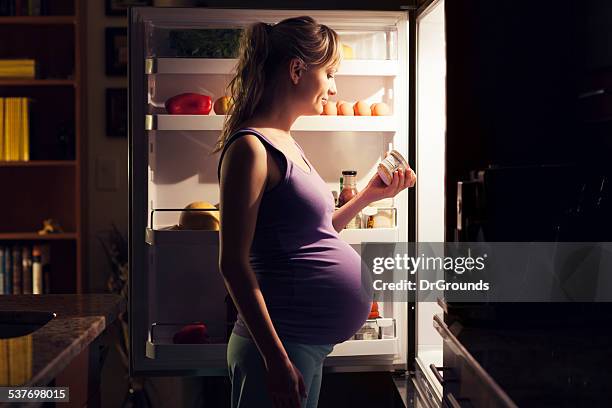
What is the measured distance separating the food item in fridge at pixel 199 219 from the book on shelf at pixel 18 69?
1156 mm

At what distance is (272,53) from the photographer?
1309 mm

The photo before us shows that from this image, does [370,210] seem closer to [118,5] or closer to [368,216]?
[368,216]

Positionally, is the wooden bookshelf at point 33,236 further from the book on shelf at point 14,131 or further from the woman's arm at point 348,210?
the woman's arm at point 348,210

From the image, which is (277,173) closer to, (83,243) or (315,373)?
(315,373)

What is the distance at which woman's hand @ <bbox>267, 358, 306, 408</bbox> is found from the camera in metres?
1.16

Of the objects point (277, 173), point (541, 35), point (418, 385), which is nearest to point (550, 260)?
point (541, 35)

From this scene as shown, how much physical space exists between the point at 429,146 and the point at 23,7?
1.77 metres

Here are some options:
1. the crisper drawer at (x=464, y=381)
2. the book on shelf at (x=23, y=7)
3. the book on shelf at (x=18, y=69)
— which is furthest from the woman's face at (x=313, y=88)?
the book on shelf at (x=23, y=7)

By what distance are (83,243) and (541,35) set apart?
78.9 inches

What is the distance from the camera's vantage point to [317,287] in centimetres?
128

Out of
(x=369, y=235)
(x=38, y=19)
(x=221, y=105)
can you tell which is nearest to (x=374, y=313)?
(x=369, y=235)

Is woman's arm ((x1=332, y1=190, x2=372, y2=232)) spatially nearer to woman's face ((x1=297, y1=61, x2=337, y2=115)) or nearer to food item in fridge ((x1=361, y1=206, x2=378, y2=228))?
woman's face ((x1=297, y1=61, x2=337, y2=115))

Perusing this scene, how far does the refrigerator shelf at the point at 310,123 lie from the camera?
1.94m

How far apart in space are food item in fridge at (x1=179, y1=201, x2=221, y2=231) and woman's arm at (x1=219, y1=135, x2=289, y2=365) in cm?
84
